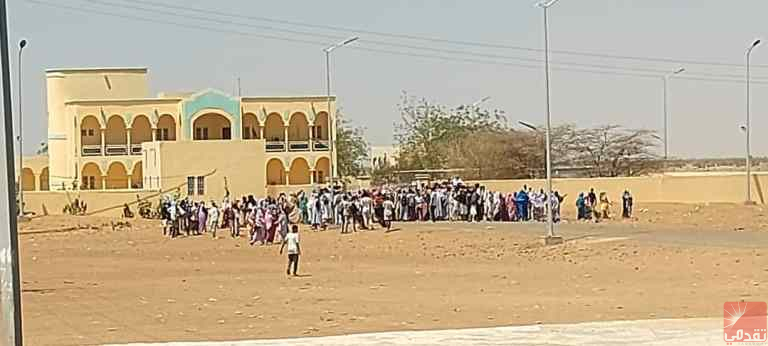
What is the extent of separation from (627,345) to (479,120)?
8676 cm

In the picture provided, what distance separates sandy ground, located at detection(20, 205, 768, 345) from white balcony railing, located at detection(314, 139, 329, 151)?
32786 mm

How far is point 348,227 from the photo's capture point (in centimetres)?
4991

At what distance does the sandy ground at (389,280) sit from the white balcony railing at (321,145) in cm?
3279

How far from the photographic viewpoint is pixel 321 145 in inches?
3342

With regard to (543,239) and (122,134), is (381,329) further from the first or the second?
(122,134)

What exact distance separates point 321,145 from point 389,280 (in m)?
55.2

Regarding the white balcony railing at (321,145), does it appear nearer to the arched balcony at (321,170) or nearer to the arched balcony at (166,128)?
the arched balcony at (321,170)

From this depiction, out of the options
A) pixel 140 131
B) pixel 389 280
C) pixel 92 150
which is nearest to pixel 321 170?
pixel 140 131

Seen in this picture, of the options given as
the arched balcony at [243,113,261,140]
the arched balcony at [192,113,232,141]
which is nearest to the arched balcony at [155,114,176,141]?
the arched balcony at [192,113,232,141]

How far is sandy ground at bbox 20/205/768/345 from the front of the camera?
20484 mm

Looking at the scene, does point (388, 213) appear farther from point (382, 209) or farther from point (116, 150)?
point (116, 150)

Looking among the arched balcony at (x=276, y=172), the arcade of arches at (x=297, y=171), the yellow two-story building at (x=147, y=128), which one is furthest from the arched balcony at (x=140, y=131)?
the arcade of arches at (x=297, y=171)

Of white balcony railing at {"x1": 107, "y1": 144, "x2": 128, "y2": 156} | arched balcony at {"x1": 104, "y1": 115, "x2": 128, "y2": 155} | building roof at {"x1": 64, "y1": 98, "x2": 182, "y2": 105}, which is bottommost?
white balcony railing at {"x1": 107, "y1": 144, "x2": 128, "y2": 156}

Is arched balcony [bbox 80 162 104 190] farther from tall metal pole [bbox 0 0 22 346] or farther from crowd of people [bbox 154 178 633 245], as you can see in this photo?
tall metal pole [bbox 0 0 22 346]
